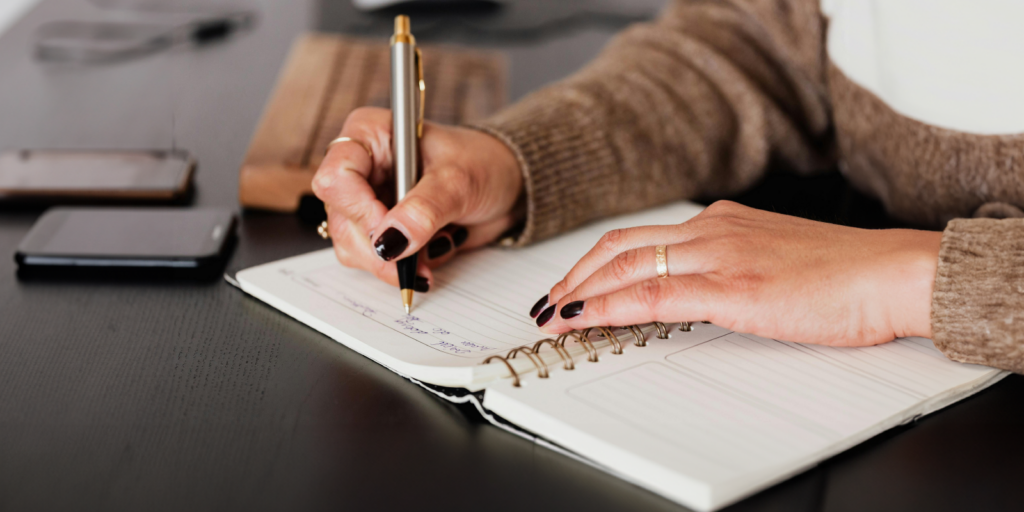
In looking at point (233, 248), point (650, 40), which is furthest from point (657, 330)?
point (650, 40)

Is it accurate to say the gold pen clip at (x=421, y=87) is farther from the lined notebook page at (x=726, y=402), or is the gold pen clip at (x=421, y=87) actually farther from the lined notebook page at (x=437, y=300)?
the lined notebook page at (x=726, y=402)

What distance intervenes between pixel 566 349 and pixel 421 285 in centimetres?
16

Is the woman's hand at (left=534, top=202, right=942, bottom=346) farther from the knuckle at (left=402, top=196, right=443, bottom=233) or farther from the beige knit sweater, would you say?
the knuckle at (left=402, top=196, right=443, bottom=233)

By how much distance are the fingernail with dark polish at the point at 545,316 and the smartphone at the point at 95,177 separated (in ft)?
1.52

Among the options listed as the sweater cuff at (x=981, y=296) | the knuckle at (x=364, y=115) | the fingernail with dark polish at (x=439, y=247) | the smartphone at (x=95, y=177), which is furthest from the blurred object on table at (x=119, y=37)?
the sweater cuff at (x=981, y=296)

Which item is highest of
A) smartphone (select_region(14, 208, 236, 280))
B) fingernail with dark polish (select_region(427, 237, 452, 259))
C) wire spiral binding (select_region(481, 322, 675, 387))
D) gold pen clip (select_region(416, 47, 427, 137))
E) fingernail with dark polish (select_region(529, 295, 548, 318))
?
gold pen clip (select_region(416, 47, 427, 137))

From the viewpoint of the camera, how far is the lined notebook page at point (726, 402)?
1.28 feet

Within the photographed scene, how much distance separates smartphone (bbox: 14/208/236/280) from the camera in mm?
658

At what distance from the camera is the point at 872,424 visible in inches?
17.0

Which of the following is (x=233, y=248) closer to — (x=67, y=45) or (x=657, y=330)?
(x=657, y=330)

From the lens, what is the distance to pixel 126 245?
676 millimetres

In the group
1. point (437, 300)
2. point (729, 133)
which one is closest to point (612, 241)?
point (437, 300)

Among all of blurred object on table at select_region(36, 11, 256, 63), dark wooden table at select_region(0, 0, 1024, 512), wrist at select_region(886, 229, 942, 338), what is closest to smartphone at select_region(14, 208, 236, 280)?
dark wooden table at select_region(0, 0, 1024, 512)

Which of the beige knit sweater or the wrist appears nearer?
the wrist
